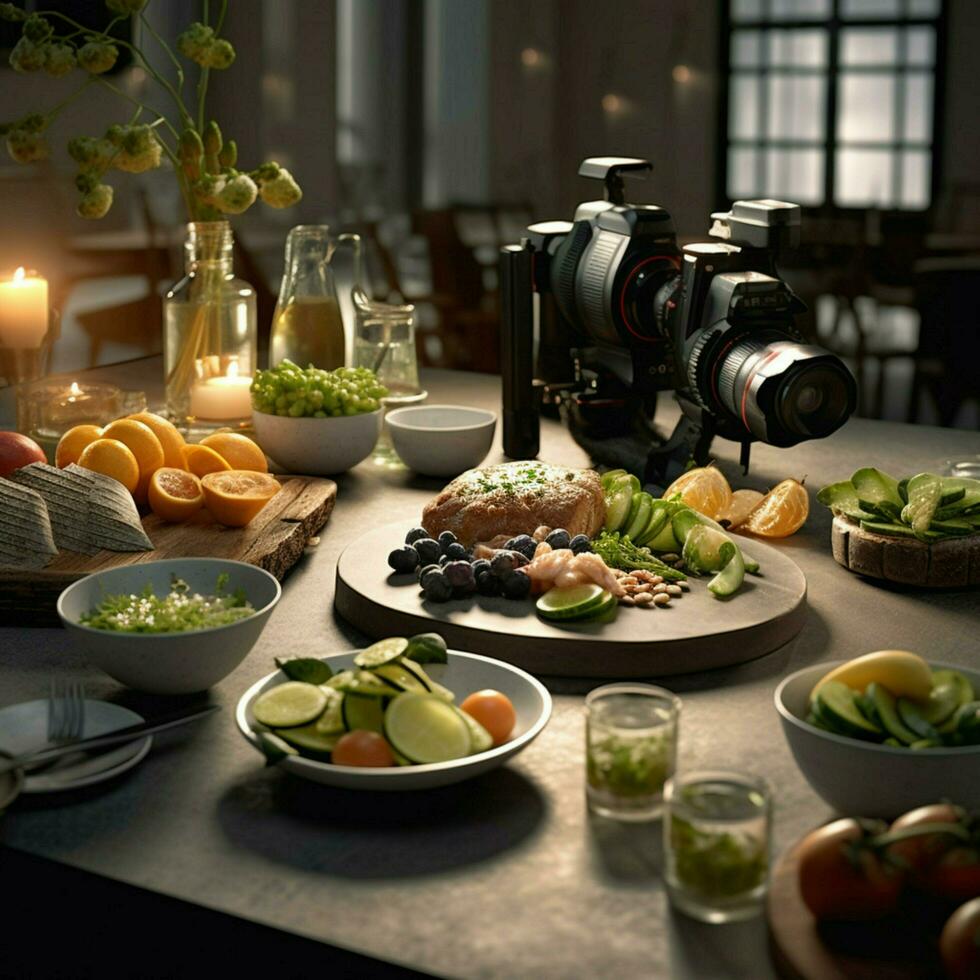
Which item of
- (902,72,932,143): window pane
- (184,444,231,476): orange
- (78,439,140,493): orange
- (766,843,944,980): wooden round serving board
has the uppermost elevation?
(902,72,932,143): window pane

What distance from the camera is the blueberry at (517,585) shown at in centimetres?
151

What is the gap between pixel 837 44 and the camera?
239 inches

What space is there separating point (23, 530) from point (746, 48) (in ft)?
16.8

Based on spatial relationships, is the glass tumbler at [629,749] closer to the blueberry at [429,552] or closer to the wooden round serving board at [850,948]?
the wooden round serving board at [850,948]

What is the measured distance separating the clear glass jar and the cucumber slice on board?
1.15 m

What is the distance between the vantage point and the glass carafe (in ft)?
7.61

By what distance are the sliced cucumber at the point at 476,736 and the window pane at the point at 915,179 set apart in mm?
5156

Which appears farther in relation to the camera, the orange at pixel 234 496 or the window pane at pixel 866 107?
the window pane at pixel 866 107

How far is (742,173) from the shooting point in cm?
630

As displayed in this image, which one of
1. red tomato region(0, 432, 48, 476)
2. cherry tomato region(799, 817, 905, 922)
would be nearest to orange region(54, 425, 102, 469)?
red tomato region(0, 432, 48, 476)

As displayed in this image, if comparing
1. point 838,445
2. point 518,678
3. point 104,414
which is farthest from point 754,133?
point 518,678

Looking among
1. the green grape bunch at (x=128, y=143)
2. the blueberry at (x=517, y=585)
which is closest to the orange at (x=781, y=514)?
the blueberry at (x=517, y=585)

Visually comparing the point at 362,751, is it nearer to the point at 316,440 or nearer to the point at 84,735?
the point at 84,735

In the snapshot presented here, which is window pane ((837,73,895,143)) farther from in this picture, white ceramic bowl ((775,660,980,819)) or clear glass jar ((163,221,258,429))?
white ceramic bowl ((775,660,980,819))
